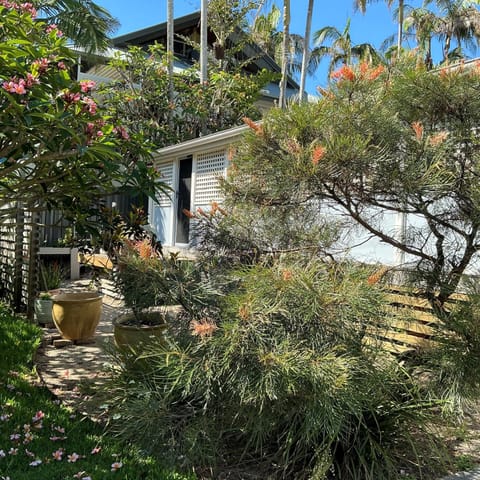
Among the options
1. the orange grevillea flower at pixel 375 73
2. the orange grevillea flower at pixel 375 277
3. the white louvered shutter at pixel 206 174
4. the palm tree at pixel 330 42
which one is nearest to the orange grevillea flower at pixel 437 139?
the orange grevillea flower at pixel 375 73

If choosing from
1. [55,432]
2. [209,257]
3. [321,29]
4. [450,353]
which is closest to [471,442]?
[450,353]

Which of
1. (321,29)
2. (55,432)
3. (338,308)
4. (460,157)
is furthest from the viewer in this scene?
(321,29)

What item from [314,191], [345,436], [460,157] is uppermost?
[460,157]

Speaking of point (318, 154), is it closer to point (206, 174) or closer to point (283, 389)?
point (283, 389)

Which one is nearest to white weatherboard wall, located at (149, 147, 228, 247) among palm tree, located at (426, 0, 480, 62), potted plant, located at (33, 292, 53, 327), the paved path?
potted plant, located at (33, 292, 53, 327)

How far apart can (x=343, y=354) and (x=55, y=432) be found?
88.3 inches

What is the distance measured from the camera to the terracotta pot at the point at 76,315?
19.1ft

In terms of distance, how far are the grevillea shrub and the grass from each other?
14 cm

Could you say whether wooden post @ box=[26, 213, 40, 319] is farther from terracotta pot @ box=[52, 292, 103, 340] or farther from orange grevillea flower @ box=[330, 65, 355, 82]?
orange grevillea flower @ box=[330, 65, 355, 82]

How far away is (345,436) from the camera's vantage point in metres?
2.84

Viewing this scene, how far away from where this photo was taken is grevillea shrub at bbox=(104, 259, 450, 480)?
2391 mm

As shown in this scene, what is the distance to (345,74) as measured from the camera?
2.69m

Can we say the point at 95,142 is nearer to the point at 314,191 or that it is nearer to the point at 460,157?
the point at 314,191

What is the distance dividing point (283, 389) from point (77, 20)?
528 inches
